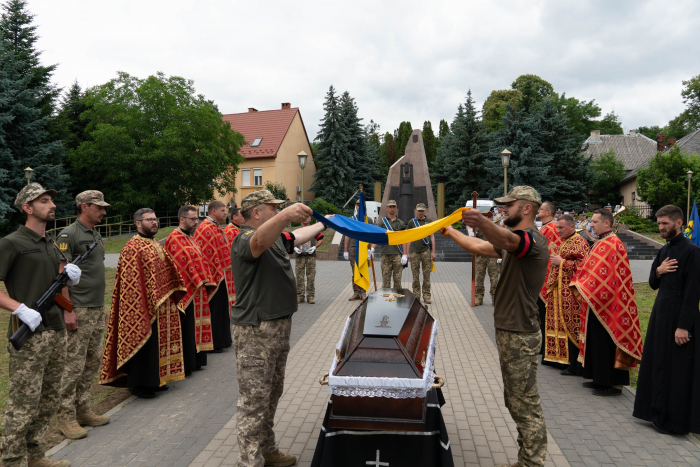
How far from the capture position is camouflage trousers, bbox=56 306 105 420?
4273mm

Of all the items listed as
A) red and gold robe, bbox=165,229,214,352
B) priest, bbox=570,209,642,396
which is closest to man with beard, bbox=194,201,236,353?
red and gold robe, bbox=165,229,214,352

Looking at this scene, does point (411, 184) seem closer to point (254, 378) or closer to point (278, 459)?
point (278, 459)

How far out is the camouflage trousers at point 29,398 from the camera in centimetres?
342

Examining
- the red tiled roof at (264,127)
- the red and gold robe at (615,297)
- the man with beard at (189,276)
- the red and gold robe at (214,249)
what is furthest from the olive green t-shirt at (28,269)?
the red tiled roof at (264,127)

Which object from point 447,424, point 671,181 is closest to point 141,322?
point 447,424

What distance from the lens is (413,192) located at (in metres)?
24.3

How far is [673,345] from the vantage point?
14.3 ft

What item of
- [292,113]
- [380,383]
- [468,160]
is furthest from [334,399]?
[292,113]

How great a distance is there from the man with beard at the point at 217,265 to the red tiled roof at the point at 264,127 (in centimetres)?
3244

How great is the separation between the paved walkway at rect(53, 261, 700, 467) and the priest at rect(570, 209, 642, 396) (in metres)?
0.28

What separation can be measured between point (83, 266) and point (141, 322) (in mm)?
1006

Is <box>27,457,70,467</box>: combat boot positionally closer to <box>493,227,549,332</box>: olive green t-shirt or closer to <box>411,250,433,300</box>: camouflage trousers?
<box>493,227,549,332</box>: olive green t-shirt

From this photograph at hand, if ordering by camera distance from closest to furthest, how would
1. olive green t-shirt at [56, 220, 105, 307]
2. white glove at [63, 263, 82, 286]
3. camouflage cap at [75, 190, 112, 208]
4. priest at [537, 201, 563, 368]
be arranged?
white glove at [63, 263, 82, 286], olive green t-shirt at [56, 220, 105, 307], camouflage cap at [75, 190, 112, 208], priest at [537, 201, 563, 368]

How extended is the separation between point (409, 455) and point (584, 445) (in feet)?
6.74
